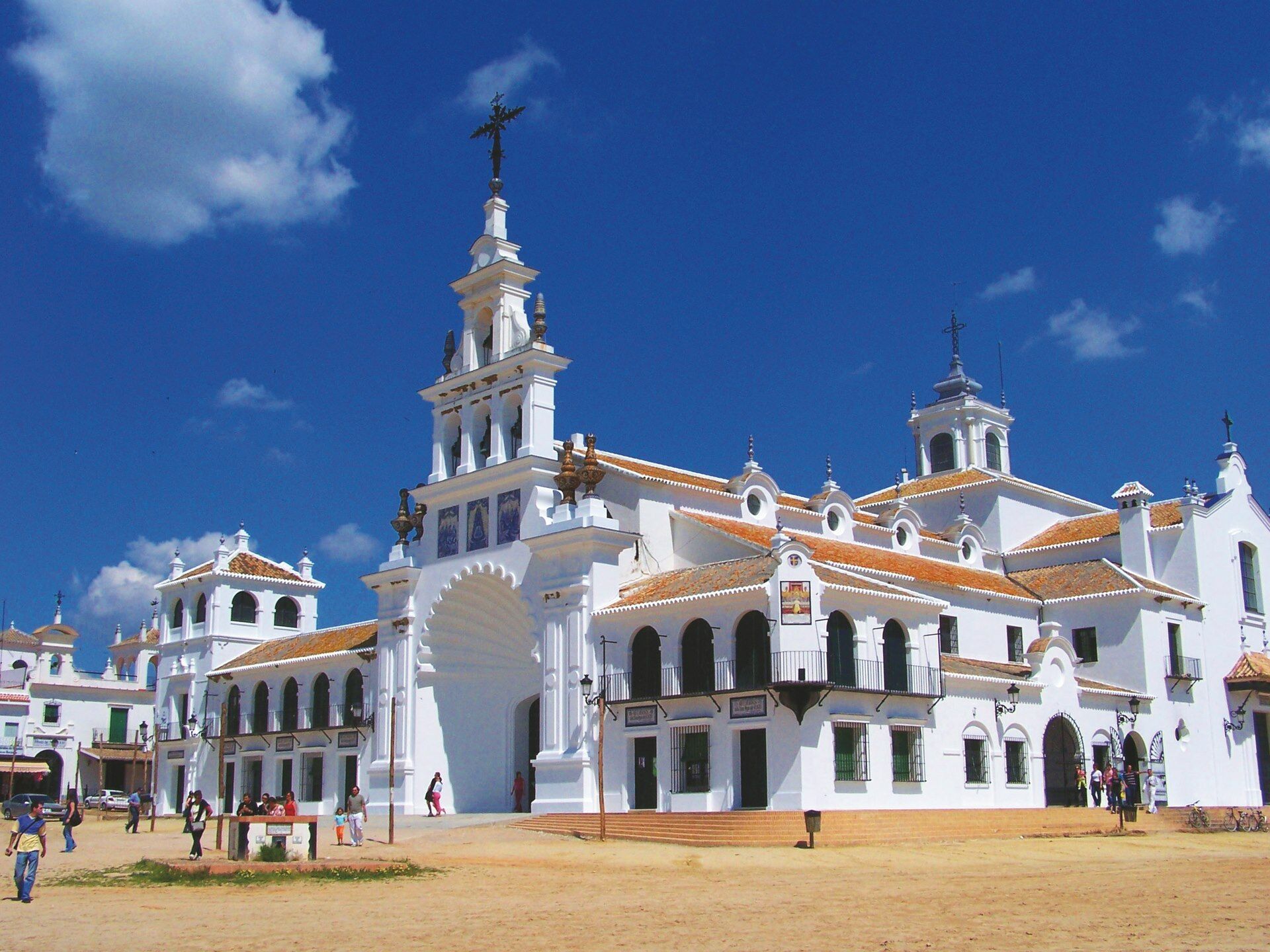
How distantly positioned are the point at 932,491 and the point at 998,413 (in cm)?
496

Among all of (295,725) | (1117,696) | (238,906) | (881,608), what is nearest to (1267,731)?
(1117,696)

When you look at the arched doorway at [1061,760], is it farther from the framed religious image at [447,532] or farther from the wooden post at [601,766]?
the framed religious image at [447,532]

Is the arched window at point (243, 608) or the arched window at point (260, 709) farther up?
the arched window at point (243, 608)

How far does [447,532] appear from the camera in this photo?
3731 cm

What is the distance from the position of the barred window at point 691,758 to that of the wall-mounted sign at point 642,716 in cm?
67

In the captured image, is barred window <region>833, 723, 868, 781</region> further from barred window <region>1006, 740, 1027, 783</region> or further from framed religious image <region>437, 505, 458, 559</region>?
framed religious image <region>437, 505, 458, 559</region>

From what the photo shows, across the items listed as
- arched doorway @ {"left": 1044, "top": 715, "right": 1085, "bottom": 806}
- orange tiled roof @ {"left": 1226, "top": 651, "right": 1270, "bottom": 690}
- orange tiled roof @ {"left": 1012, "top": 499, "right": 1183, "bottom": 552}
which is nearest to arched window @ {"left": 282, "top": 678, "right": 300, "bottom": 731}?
arched doorway @ {"left": 1044, "top": 715, "right": 1085, "bottom": 806}

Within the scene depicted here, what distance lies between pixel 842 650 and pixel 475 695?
481 inches

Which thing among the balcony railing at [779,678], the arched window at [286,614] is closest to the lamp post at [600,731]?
the balcony railing at [779,678]

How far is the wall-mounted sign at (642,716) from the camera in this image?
3083 centimetres

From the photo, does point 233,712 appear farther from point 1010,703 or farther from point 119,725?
point 1010,703

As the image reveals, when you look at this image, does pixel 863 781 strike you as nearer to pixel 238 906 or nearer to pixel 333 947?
pixel 238 906

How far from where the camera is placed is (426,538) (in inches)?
1490

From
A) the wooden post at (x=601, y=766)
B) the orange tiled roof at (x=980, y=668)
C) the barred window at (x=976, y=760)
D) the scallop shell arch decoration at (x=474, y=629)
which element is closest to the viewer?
the wooden post at (x=601, y=766)
